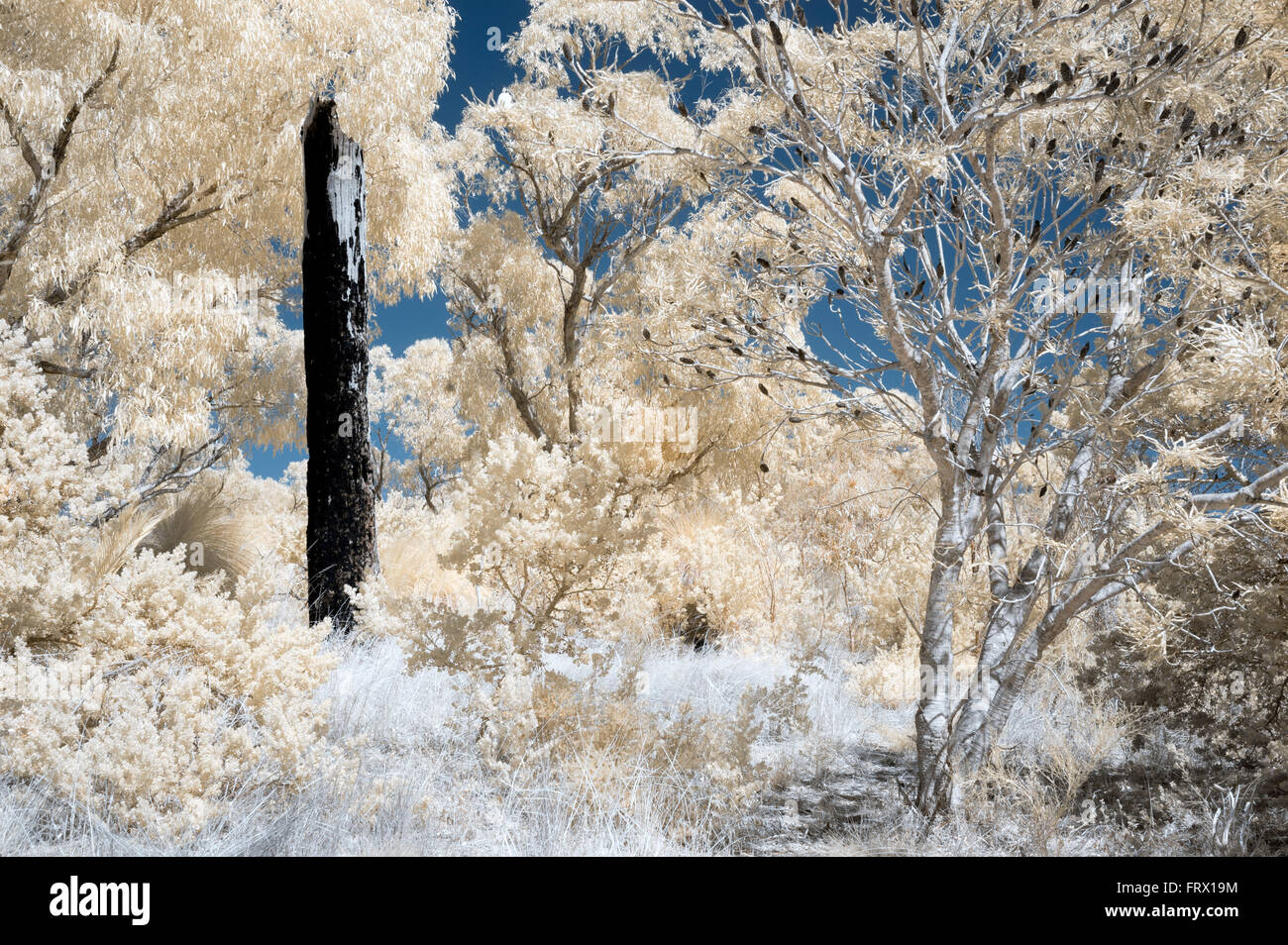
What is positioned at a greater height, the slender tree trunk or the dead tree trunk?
the dead tree trunk

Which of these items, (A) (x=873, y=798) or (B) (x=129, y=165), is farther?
→ (B) (x=129, y=165)

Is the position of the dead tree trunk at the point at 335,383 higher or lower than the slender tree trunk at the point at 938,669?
higher

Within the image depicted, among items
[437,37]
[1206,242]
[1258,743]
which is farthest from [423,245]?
[1258,743]

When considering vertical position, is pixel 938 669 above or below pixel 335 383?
below

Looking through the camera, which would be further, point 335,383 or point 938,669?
point 335,383

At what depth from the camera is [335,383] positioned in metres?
5.39

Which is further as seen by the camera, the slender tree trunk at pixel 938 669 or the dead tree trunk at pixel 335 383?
the dead tree trunk at pixel 335 383

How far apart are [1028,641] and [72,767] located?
3341 millimetres

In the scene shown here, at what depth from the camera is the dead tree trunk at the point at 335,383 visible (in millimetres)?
5336

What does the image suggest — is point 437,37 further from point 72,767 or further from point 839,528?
point 72,767

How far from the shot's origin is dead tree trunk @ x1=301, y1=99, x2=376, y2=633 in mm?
5336

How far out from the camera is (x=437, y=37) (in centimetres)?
782

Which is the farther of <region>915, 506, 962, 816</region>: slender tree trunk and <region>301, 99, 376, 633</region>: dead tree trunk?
<region>301, 99, 376, 633</region>: dead tree trunk
